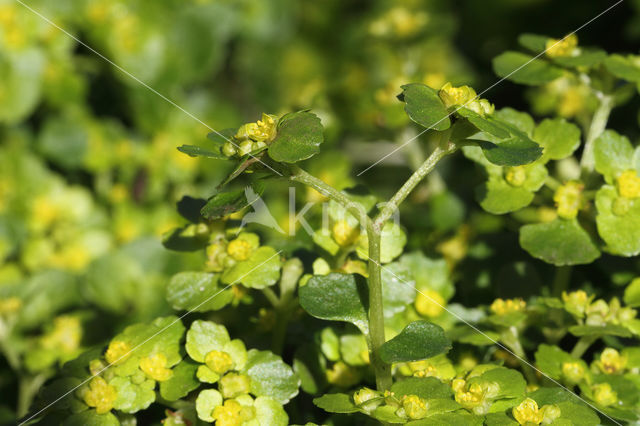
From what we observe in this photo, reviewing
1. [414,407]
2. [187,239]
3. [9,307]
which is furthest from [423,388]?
[9,307]

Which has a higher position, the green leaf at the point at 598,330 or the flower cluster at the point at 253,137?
the flower cluster at the point at 253,137

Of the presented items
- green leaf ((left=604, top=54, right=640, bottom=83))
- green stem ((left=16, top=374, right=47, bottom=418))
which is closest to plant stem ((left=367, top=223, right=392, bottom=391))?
green leaf ((left=604, top=54, right=640, bottom=83))

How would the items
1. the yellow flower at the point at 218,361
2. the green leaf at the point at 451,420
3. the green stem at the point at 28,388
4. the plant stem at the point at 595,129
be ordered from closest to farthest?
the green leaf at the point at 451,420, the yellow flower at the point at 218,361, the plant stem at the point at 595,129, the green stem at the point at 28,388

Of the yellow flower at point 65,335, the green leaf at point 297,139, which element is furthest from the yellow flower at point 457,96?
the yellow flower at point 65,335

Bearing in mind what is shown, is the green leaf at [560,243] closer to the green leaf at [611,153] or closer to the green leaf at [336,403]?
the green leaf at [611,153]

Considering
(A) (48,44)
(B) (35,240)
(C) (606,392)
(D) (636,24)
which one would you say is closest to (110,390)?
(C) (606,392)

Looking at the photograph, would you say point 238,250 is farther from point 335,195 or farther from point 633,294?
point 633,294

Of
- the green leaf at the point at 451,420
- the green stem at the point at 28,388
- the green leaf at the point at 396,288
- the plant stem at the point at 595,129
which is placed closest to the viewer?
the green leaf at the point at 451,420

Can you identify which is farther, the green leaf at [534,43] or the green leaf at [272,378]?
the green leaf at [534,43]
